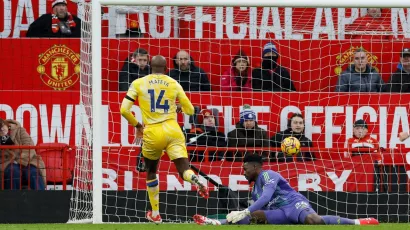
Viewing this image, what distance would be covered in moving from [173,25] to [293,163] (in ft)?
12.4

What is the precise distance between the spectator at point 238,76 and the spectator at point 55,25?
2.91 meters

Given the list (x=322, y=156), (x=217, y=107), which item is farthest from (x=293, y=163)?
(x=217, y=107)

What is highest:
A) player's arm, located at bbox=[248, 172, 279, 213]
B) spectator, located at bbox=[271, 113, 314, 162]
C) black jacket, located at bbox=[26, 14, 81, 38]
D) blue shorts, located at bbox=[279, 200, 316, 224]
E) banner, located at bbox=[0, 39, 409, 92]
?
black jacket, located at bbox=[26, 14, 81, 38]

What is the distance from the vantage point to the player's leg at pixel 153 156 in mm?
12898

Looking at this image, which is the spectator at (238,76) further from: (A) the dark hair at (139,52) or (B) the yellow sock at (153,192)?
(B) the yellow sock at (153,192)

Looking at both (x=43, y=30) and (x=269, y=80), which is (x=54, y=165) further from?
(x=269, y=80)

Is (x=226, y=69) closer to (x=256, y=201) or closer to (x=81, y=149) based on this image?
(x=81, y=149)

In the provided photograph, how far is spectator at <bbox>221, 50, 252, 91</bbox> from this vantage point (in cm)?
1622

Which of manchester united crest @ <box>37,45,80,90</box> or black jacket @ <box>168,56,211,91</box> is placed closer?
black jacket @ <box>168,56,211,91</box>

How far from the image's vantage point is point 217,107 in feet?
53.0

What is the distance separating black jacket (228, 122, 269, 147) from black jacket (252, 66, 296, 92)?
745 mm

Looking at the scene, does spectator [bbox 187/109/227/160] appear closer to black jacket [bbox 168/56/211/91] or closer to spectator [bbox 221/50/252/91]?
black jacket [bbox 168/56/211/91]

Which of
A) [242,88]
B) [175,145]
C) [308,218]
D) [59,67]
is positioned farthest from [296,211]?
[59,67]

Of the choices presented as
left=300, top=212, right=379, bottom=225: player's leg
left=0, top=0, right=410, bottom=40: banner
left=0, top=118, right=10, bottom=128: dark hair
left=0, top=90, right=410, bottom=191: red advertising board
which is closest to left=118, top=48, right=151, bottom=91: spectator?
left=0, top=90, right=410, bottom=191: red advertising board
